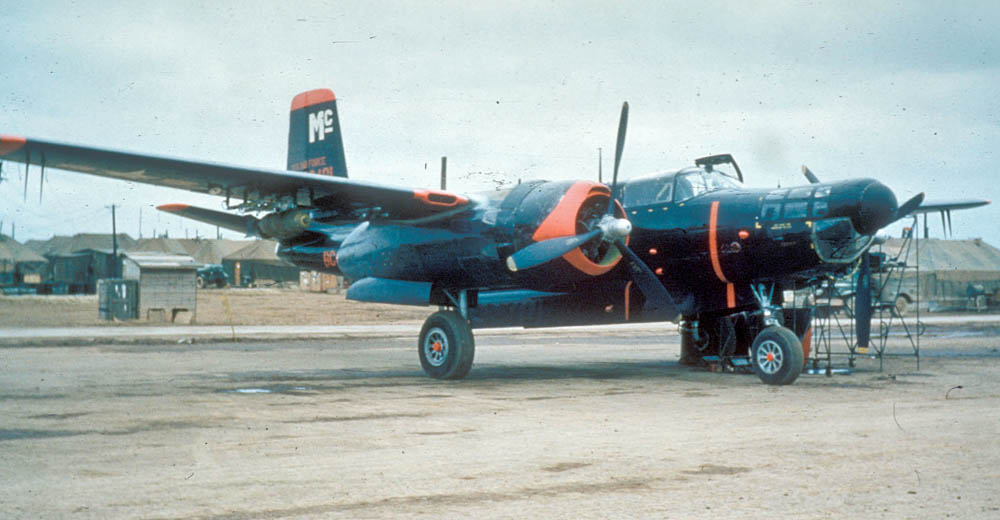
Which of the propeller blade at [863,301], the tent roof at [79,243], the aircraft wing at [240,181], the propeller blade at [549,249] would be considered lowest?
the propeller blade at [863,301]

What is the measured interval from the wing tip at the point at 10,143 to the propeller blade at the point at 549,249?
24.4ft

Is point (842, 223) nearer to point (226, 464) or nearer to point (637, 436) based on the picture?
point (637, 436)

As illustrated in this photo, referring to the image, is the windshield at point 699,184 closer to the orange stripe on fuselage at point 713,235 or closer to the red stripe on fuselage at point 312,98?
the orange stripe on fuselage at point 713,235

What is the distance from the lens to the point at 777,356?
14.5 m

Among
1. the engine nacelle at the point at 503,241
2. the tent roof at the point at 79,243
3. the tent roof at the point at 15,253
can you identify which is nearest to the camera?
the engine nacelle at the point at 503,241

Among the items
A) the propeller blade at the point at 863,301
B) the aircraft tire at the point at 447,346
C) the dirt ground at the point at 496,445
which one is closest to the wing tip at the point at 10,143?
the dirt ground at the point at 496,445

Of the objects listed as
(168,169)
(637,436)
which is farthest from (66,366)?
(637,436)

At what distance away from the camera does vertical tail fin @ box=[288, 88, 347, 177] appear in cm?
2083

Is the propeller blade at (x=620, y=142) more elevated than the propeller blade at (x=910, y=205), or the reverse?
the propeller blade at (x=620, y=142)

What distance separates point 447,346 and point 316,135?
7.56m

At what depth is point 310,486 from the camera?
671cm

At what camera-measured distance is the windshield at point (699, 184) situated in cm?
1555

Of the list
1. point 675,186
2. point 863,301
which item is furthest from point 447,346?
point 863,301

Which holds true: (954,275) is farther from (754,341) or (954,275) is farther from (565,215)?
(565,215)
